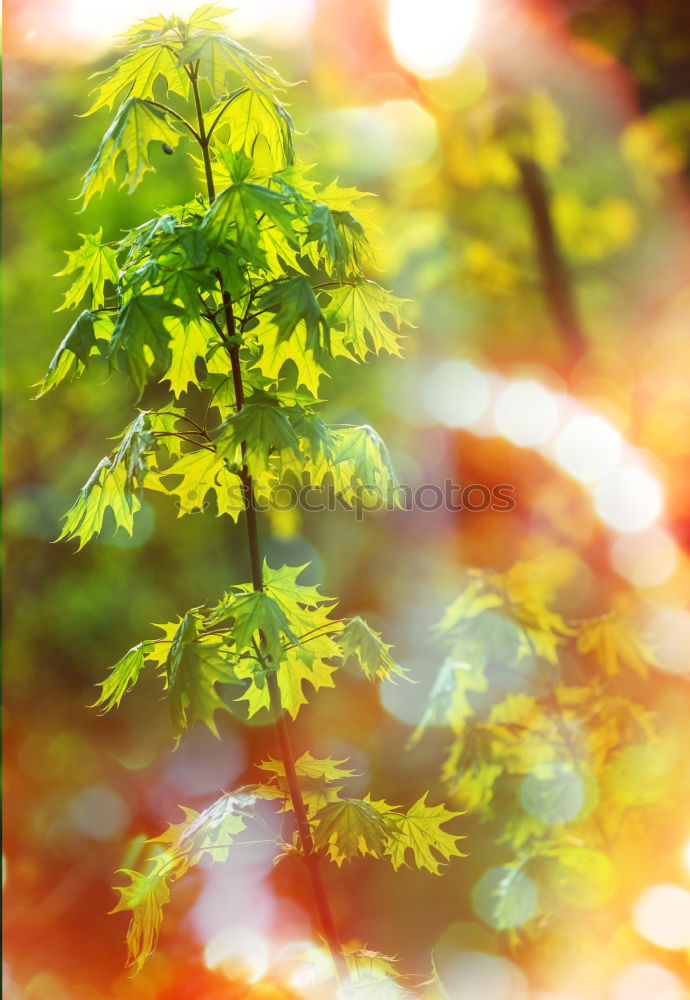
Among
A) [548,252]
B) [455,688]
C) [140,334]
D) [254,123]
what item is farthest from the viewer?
[548,252]

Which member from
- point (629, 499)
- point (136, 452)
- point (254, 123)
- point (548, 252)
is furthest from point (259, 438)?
point (548, 252)

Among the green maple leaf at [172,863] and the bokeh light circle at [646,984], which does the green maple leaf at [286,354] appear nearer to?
the green maple leaf at [172,863]

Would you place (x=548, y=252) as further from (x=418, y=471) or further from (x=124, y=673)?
(x=124, y=673)

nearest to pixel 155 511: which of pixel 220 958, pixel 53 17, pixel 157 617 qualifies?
pixel 157 617

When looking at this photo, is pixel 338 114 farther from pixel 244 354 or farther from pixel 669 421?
pixel 244 354

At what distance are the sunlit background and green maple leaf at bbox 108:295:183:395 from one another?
3.31 ft

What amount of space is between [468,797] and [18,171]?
2.22 metres

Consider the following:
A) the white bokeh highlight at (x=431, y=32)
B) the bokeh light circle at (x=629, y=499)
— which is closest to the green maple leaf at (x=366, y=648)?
the bokeh light circle at (x=629, y=499)

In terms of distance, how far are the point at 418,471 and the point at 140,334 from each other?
1514 millimetres

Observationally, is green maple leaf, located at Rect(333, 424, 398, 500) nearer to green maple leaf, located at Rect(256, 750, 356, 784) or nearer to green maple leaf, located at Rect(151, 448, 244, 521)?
green maple leaf, located at Rect(151, 448, 244, 521)

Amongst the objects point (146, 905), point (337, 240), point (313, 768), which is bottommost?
point (146, 905)

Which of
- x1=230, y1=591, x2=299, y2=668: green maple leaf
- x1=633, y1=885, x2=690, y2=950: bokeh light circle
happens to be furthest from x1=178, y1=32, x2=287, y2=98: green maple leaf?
x1=633, y1=885, x2=690, y2=950: bokeh light circle

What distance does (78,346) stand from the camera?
2.48ft

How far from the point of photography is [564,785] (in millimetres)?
1410
